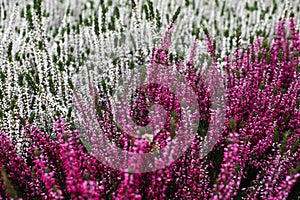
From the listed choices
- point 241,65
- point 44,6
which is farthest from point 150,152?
point 44,6

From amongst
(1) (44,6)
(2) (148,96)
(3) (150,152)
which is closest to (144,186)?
(3) (150,152)

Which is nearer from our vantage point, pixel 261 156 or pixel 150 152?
pixel 150 152

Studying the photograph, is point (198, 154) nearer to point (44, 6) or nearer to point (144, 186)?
point (144, 186)

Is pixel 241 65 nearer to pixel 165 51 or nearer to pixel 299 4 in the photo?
pixel 165 51

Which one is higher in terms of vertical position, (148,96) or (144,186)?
(148,96)

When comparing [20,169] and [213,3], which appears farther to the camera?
[213,3]

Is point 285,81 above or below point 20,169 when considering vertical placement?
above

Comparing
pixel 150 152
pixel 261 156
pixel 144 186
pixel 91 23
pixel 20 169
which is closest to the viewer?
pixel 150 152

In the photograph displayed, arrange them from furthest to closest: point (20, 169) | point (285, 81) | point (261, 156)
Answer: point (285, 81) < point (261, 156) < point (20, 169)

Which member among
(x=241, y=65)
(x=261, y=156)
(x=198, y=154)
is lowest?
(x=261, y=156)
